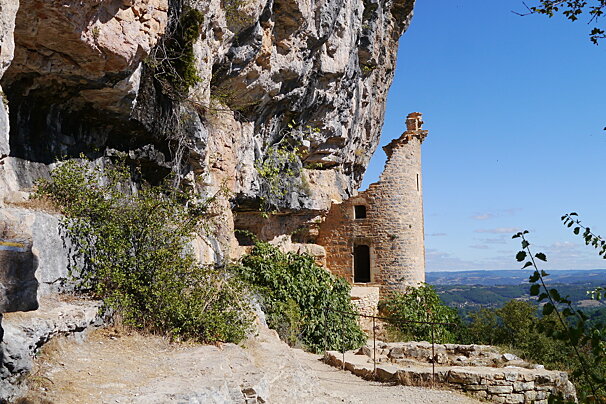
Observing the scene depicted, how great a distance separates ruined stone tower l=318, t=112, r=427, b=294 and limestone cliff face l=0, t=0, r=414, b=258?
1176mm

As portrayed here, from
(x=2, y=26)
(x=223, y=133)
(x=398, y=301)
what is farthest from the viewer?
(x=398, y=301)

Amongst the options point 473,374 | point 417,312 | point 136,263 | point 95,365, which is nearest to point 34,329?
point 95,365

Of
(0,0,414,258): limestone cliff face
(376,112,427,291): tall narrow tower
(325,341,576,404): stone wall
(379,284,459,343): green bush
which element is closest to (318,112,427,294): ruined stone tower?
(376,112,427,291): tall narrow tower

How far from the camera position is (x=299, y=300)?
1341 centimetres

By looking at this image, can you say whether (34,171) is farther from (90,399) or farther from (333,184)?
(333,184)

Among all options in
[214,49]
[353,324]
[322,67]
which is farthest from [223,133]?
[353,324]

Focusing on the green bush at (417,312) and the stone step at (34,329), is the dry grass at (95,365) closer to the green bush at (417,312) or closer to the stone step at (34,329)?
the stone step at (34,329)

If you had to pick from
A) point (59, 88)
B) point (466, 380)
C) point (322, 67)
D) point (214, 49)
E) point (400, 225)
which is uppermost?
point (322, 67)

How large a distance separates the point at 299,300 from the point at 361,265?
6.84 meters

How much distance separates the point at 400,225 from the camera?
1702 centimetres

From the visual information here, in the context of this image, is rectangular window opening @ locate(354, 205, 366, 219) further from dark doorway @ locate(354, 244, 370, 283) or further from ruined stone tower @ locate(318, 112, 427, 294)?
dark doorway @ locate(354, 244, 370, 283)

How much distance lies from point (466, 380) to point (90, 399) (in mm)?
7304

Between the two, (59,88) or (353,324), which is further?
(353,324)

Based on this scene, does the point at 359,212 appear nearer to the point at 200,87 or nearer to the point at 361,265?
the point at 361,265
